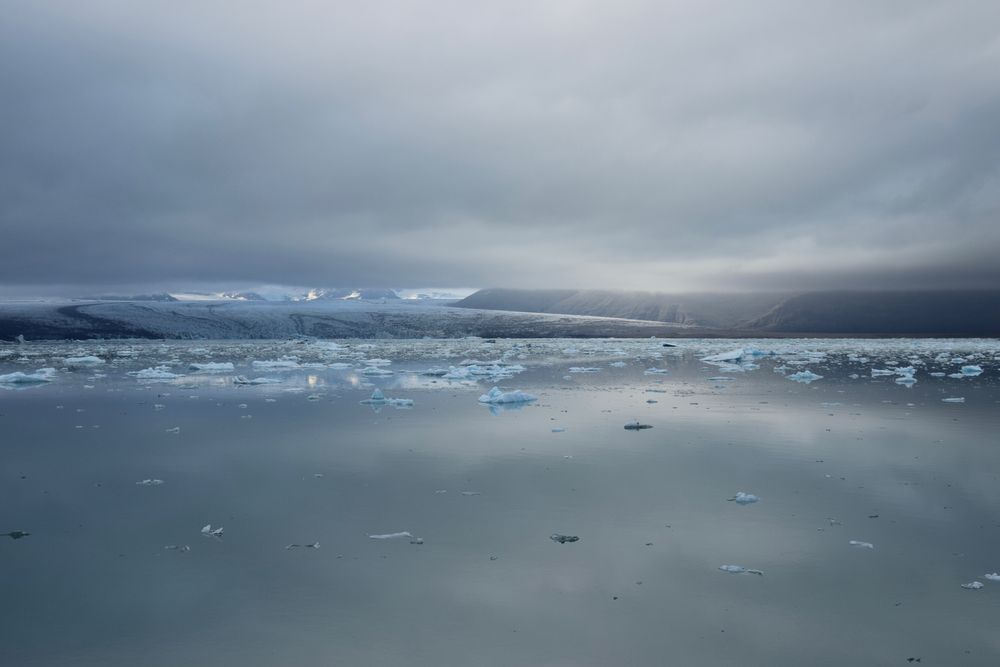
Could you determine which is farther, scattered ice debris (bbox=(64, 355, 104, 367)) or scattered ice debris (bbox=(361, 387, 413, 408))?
scattered ice debris (bbox=(64, 355, 104, 367))

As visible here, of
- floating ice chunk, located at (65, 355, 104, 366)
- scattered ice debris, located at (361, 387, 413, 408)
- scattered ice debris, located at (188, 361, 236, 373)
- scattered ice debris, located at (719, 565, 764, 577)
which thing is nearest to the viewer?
scattered ice debris, located at (719, 565, 764, 577)

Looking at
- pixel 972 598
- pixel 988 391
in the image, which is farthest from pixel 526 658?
pixel 988 391

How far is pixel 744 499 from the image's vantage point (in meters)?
7.27

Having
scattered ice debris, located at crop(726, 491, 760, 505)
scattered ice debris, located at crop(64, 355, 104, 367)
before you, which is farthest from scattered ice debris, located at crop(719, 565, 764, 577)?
scattered ice debris, located at crop(64, 355, 104, 367)

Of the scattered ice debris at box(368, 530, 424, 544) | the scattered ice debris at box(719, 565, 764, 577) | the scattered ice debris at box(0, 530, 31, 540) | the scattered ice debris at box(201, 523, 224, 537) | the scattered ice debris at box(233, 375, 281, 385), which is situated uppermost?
the scattered ice debris at box(719, 565, 764, 577)

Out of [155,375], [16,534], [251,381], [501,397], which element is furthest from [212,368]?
[16,534]

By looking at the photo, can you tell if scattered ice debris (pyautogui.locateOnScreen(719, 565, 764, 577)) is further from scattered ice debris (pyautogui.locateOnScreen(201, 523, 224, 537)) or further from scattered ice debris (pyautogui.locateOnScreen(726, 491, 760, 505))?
scattered ice debris (pyautogui.locateOnScreen(201, 523, 224, 537))

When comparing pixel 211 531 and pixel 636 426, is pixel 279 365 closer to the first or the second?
pixel 636 426

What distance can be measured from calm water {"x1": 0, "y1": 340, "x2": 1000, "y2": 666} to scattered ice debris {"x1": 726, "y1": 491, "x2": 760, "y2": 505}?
0.17 m

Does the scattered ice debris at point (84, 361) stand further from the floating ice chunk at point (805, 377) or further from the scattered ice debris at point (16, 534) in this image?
the floating ice chunk at point (805, 377)

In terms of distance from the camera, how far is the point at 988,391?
18.0 m

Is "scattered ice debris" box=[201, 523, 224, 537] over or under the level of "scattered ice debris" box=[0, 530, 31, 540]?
over

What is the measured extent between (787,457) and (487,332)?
67619 mm

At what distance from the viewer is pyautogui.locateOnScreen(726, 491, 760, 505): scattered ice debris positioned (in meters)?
7.22
